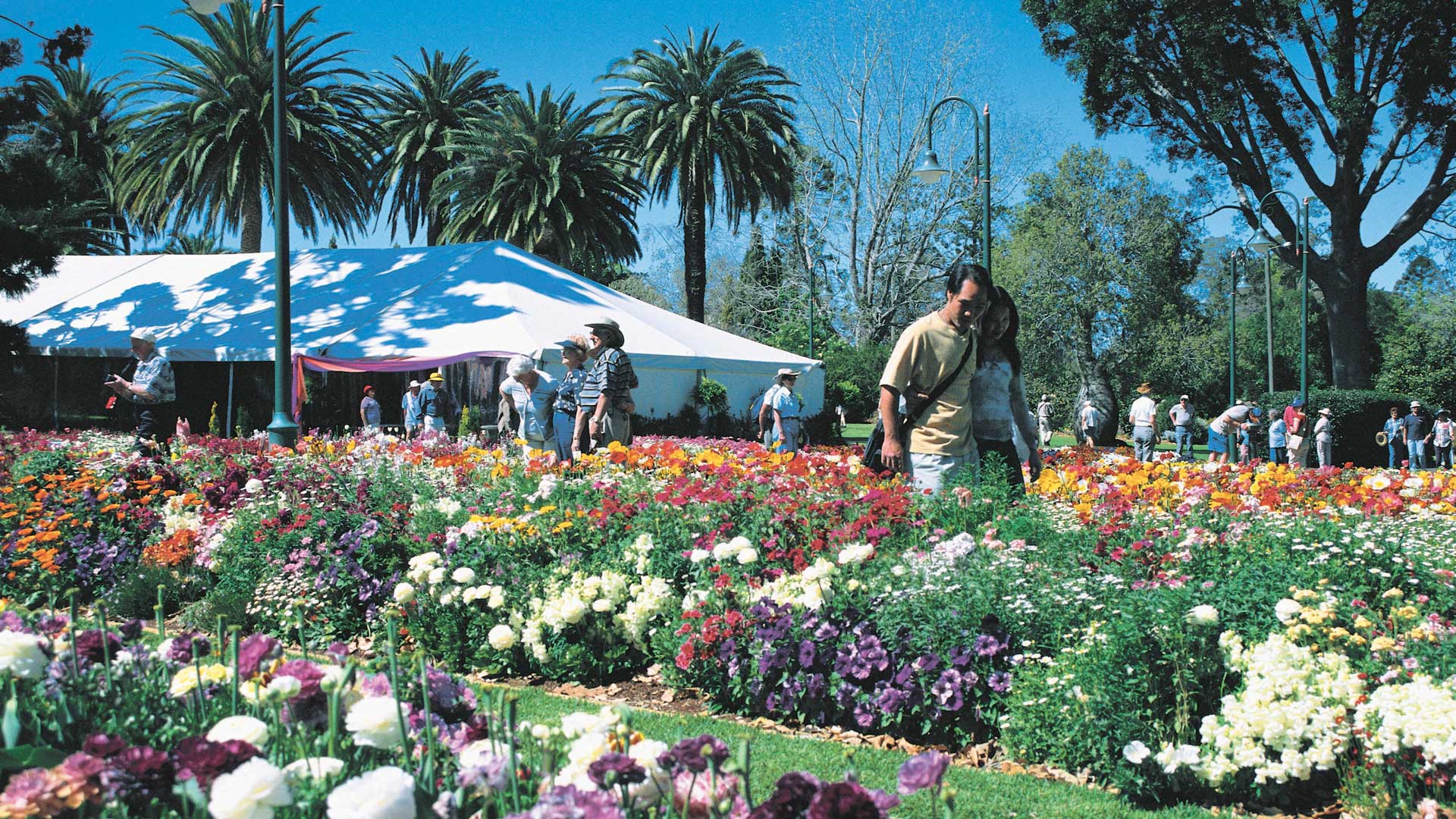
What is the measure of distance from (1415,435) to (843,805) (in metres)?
25.3

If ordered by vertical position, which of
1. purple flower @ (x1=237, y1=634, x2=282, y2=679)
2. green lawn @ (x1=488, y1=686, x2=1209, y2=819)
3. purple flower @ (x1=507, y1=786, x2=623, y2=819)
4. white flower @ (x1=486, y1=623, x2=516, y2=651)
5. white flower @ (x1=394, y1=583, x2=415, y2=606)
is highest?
purple flower @ (x1=237, y1=634, x2=282, y2=679)

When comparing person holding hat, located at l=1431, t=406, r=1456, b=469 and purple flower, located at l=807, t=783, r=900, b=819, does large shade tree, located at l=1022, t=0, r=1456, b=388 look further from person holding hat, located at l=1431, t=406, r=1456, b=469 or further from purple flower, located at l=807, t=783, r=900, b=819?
purple flower, located at l=807, t=783, r=900, b=819

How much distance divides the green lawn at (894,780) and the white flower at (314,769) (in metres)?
1.18

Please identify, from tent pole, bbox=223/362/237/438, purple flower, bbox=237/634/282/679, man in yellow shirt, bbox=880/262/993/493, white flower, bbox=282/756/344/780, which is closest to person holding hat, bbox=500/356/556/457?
man in yellow shirt, bbox=880/262/993/493

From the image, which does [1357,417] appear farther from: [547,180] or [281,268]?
[281,268]

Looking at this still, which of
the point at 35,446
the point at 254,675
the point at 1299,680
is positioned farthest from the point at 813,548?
the point at 35,446

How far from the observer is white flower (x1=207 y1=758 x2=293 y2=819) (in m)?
1.53

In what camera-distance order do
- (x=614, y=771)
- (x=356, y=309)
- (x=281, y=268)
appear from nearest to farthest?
(x=614, y=771), (x=281, y=268), (x=356, y=309)

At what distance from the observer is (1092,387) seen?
121 feet

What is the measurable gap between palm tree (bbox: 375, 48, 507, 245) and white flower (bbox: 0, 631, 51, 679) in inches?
1300

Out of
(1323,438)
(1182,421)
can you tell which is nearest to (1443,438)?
(1323,438)

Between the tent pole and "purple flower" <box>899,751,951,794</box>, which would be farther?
the tent pole

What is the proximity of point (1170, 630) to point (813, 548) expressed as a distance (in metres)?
1.89

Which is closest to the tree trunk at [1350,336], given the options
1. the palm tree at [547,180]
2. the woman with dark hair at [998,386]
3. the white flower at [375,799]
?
the palm tree at [547,180]
